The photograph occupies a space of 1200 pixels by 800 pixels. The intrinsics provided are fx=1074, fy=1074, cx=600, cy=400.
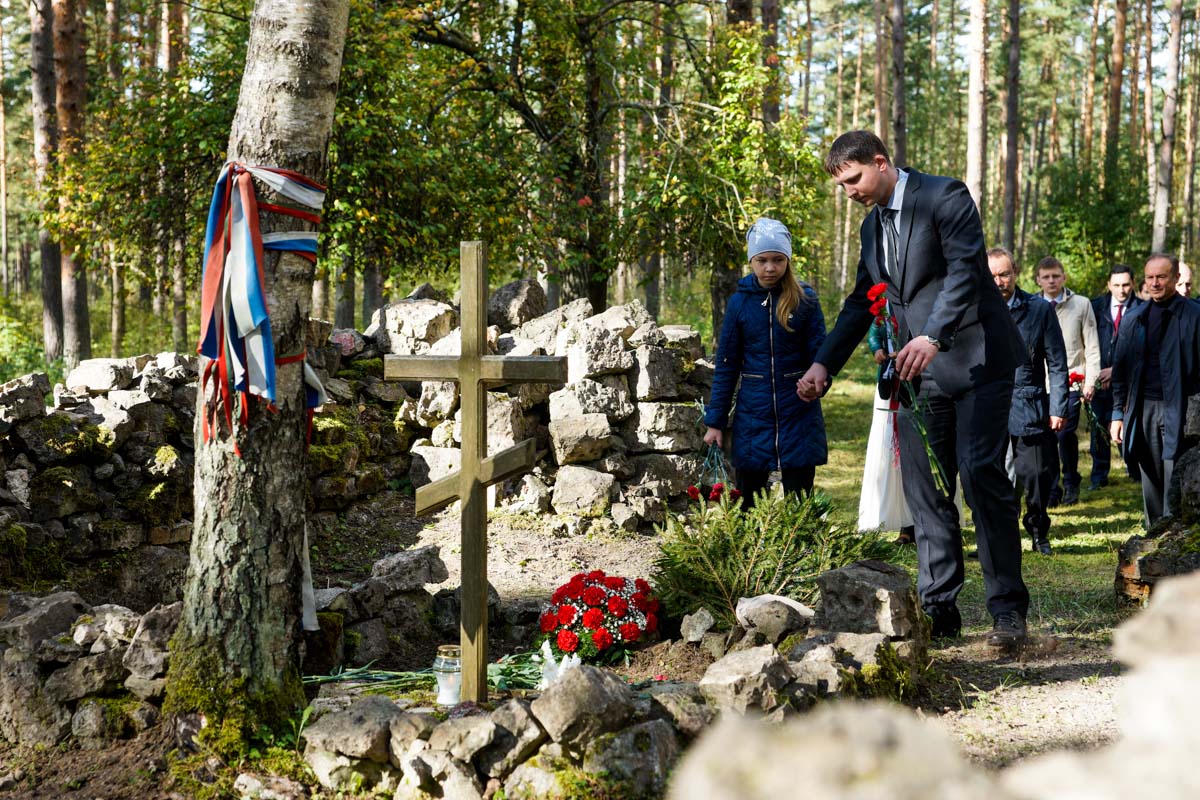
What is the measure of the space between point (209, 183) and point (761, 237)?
23.1 ft

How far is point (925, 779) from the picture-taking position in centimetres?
102

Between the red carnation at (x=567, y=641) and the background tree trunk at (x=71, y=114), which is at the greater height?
the background tree trunk at (x=71, y=114)

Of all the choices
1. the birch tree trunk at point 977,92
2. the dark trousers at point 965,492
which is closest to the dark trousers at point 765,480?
the dark trousers at point 965,492

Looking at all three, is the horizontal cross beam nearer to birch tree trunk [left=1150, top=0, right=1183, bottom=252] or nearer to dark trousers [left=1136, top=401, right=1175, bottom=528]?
dark trousers [left=1136, top=401, right=1175, bottom=528]

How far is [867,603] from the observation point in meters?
4.38

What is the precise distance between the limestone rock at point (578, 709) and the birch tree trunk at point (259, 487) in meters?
1.01

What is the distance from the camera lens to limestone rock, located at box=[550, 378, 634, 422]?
327 inches

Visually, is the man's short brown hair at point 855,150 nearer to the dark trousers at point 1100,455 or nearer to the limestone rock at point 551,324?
the limestone rock at point 551,324

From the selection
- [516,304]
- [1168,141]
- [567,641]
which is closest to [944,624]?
[567,641]

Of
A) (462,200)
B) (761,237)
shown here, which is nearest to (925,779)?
(761,237)

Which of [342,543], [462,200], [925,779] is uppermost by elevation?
[462,200]

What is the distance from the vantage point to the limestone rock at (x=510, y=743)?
3176mm

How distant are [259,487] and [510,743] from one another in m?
1.19

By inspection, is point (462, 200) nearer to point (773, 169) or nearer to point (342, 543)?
point (773, 169)
